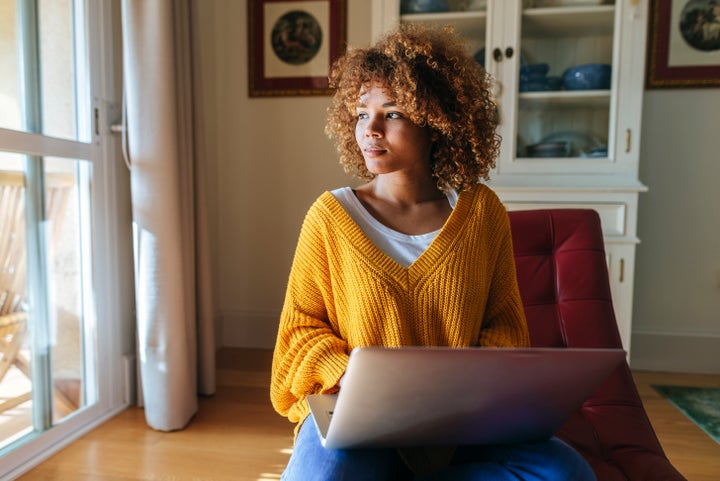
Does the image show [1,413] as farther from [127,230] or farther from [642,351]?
[642,351]

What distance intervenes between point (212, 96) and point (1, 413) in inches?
64.2

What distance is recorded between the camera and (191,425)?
6.14 ft

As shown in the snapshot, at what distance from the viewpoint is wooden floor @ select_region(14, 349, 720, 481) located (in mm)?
1557

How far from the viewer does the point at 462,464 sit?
0.82 meters

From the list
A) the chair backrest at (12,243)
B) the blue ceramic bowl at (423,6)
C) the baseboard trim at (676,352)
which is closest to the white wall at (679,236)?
the baseboard trim at (676,352)

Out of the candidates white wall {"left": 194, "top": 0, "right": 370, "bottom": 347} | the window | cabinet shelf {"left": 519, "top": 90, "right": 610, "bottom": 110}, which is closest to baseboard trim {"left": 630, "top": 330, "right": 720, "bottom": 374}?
cabinet shelf {"left": 519, "top": 90, "right": 610, "bottom": 110}

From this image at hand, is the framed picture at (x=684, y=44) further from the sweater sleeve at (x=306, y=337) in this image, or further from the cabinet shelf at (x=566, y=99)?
the sweater sleeve at (x=306, y=337)

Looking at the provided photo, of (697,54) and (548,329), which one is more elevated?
(697,54)

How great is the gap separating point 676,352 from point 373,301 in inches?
83.0

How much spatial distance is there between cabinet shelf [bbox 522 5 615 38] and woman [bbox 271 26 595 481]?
49.7 inches

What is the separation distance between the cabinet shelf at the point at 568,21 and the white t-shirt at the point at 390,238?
148 cm

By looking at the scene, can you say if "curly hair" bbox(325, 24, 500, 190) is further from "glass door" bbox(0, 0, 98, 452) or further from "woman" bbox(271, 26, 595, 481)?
"glass door" bbox(0, 0, 98, 452)

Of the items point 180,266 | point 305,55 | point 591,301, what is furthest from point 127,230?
point 591,301

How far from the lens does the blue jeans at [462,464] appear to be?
713 mm
